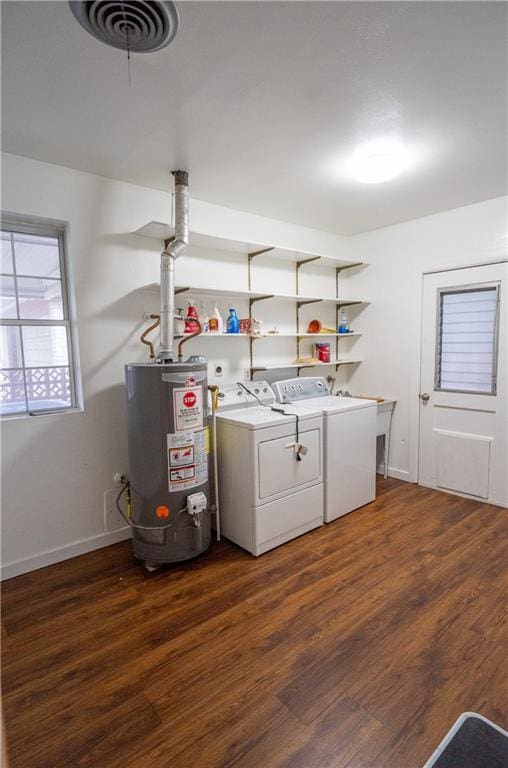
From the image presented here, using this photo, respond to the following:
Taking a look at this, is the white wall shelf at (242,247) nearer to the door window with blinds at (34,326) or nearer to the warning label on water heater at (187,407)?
the door window with blinds at (34,326)

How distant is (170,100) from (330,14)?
791 millimetres

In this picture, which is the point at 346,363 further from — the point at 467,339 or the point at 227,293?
the point at 227,293

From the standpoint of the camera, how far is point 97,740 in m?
1.37

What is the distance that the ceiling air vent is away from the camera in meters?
1.25

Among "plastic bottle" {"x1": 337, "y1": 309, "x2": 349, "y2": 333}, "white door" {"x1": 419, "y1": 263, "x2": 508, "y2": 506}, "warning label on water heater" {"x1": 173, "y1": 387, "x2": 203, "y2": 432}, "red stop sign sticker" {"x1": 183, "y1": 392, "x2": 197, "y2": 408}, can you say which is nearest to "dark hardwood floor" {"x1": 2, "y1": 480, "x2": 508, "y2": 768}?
"white door" {"x1": 419, "y1": 263, "x2": 508, "y2": 506}

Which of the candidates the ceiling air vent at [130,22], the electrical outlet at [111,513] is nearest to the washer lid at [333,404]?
the electrical outlet at [111,513]

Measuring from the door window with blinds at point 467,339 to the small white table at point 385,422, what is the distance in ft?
1.58

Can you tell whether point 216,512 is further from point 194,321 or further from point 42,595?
point 194,321

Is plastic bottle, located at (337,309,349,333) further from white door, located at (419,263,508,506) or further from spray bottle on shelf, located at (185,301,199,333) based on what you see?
spray bottle on shelf, located at (185,301,199,333)

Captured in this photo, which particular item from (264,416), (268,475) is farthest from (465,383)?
(268,475)

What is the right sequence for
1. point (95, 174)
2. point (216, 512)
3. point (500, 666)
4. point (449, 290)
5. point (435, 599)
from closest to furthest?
point (500, 666) → point (435, 599) → point (95, 174) → point (216, 512) → point (449, 290)

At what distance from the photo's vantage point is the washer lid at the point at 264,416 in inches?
98.4

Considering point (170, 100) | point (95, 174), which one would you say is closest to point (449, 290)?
point (170, 100)

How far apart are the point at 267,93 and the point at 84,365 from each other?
1.88 m
